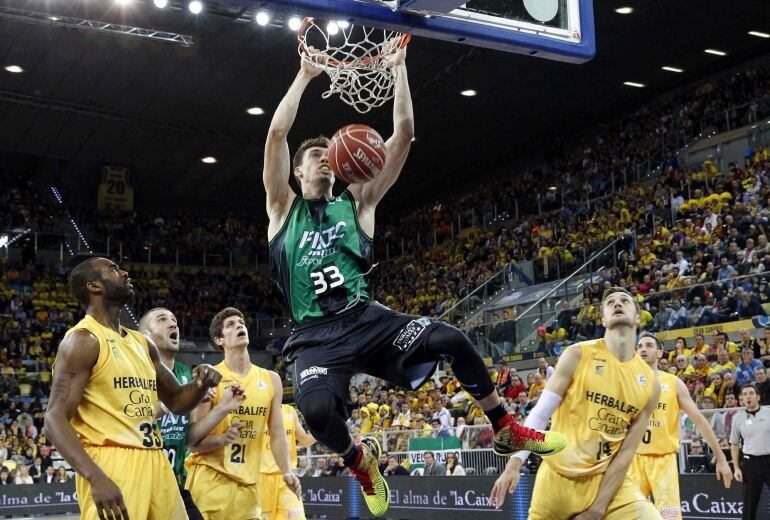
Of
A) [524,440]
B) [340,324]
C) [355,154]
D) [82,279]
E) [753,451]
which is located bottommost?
[753,451]

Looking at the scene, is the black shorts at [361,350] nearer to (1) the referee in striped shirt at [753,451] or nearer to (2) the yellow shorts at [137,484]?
(2) the yellow shorts at [137,484]

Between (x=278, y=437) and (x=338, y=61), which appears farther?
(x=278, y=437)

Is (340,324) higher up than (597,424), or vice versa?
(340,324)

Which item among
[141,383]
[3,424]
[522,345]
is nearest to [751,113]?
[522,345]

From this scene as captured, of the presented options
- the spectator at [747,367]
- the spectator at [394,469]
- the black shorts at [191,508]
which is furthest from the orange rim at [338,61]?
the spectator at [394,469]

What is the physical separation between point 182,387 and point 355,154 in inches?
70.4

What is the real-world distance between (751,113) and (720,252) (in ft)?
24.2

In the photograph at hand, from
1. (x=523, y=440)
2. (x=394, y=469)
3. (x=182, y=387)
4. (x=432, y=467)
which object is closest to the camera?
(x=523, y=440)

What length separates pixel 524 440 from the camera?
5.58 m

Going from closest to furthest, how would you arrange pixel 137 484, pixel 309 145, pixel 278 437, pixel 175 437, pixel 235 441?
pixel 137 484 → pixel 309 145 → pixel 175 437 → pixel 235 441 → pixel 278 437

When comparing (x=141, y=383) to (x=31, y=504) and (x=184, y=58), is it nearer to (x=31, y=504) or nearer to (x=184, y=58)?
(x=31, y=504)

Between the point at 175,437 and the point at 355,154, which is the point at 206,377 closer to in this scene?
the point at 355,154

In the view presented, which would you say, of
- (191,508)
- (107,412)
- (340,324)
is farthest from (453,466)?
(107,412)

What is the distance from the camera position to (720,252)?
1848cm
